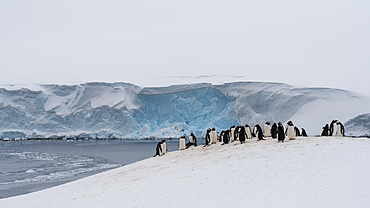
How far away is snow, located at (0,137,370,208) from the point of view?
682cm

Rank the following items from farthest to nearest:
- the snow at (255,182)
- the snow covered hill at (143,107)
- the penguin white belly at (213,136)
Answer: the snow covered hill at (143,107)
the penguin white belly at (213,136)
the snow at (255,182)

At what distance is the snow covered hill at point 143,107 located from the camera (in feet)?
114

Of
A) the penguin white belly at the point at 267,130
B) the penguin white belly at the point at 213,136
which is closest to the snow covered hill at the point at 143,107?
the penguin white belly at the point at 267,130

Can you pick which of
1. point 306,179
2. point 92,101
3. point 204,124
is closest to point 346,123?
point 204,124

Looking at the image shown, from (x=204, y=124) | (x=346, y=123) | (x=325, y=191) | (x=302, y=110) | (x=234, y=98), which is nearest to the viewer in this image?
(x=325, y=191)

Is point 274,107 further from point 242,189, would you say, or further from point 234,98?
point 242,189

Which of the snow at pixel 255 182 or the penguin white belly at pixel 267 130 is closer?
the snow at pixel 255 182

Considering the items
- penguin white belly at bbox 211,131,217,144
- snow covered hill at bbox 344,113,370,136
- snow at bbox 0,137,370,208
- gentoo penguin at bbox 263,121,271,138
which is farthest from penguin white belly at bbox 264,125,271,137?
snow covered hill at bbox 344,113,370,136

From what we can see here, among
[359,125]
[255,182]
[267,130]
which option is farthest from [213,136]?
[359,125]

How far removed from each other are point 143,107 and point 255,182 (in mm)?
35995

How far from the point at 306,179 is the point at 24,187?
39.4ft

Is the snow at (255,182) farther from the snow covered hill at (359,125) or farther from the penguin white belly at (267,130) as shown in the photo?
the snow covered hill at (359,125)

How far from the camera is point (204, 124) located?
41062 mm

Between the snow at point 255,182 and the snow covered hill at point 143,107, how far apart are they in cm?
2247
